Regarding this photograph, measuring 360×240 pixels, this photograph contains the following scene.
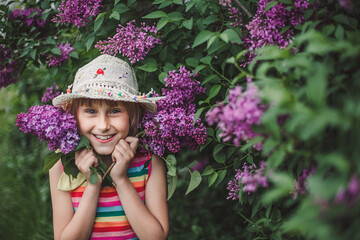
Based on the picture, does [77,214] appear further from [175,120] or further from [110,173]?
[175,120]

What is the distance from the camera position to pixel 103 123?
1.79 m

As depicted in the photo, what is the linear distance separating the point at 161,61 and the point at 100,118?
→ 0.54m

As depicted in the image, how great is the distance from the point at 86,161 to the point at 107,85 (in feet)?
1.33

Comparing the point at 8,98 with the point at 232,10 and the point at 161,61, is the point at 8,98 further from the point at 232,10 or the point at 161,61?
the point at 232,10

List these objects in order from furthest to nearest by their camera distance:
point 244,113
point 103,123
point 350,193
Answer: point 103,123 < point 244,113 < point 350,193

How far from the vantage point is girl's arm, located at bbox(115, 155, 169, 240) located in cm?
182

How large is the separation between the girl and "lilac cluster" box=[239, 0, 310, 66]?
0.66m

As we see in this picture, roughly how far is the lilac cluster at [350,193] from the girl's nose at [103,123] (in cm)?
121

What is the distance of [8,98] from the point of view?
498cm

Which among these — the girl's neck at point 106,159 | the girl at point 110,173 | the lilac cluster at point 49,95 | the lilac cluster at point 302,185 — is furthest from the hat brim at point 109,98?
the lilac cluster at point 302,185

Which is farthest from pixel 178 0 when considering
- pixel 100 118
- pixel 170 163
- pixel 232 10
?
pixel 170 163

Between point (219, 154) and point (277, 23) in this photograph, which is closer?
point (277, 23)

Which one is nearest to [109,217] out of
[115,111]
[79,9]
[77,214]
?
[77,214]

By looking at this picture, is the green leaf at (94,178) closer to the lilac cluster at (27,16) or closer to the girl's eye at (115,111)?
the girl's eye at (115,111)
